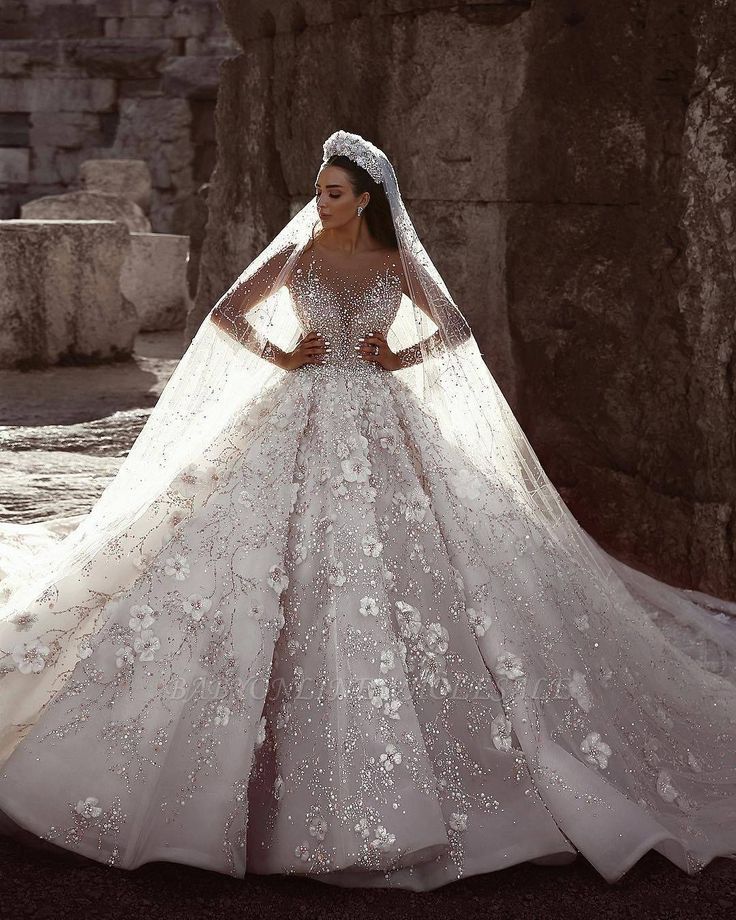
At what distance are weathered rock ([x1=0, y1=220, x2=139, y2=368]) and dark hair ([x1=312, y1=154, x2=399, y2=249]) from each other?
5457mm

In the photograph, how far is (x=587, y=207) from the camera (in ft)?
13.4

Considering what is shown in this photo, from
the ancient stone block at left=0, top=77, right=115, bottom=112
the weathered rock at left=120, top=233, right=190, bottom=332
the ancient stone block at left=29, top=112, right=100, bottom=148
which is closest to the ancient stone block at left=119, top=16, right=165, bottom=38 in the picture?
the ancient stone block at left=0, top=77, right=115, bottom=112

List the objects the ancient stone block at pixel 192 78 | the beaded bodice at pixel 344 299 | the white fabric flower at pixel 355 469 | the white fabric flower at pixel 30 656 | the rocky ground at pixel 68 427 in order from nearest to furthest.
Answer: the white fabric flower at pixel 30 656 < the white fabric flower at pixel 355 469 < the beaded bodice at pixel 344 299 < the rocky ground at pixel 68 427 < the ancient stone block at pixel 192 78

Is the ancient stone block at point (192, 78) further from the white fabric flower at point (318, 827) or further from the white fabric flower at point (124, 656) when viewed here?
the white fabric flower at point (318, 827)

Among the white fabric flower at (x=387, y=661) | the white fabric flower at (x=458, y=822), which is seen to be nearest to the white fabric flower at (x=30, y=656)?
the white fabric flower at (x=387, y=661)

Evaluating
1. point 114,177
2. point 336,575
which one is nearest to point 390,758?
point 336,575

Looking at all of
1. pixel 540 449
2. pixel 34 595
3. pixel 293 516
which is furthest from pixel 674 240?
pixel 34 595

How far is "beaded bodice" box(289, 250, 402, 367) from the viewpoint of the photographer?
327 cm

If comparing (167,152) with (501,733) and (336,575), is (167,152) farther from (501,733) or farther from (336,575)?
(501,733)

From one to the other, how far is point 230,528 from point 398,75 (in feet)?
7.54

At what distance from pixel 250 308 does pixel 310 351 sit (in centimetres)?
24

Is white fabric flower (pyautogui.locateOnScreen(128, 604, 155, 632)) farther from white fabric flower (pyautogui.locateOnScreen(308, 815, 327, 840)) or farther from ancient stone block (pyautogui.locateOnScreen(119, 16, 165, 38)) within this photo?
ancient stone block (pyautogui.locateOnScreen(119, 16, 165, 38))

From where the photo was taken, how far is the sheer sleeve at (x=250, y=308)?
3.33 metres

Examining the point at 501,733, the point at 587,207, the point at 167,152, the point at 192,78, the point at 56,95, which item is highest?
the point at 192,78
